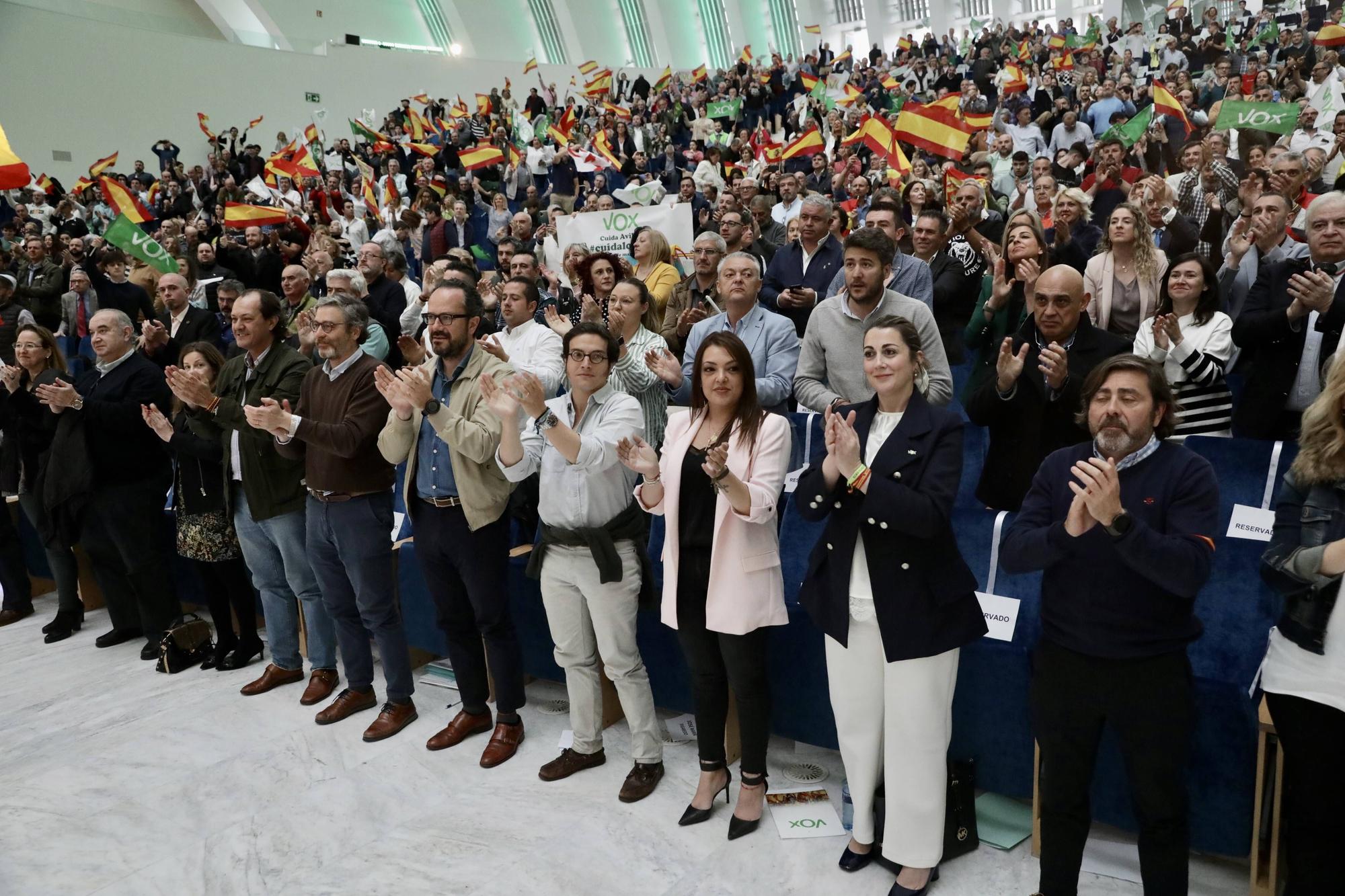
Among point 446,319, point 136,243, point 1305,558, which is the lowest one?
point 1305,558

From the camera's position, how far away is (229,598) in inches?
169

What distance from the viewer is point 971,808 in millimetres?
2512

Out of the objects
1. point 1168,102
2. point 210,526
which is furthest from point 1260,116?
point 210,526

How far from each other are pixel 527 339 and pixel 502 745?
1523 mm

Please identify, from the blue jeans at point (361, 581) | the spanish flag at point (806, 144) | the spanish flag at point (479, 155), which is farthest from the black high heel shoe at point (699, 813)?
the spanish flag at point (479, 155)

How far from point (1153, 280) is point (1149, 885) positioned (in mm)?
2453

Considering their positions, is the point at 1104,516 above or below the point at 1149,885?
above

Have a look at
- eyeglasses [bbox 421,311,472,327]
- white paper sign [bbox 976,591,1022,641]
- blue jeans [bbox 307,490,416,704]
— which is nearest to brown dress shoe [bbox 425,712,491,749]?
blue jeans [bbox 307,490,416,704]

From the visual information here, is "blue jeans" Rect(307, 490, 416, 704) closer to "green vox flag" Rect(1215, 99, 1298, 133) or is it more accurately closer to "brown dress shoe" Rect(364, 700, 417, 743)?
"brown dress shoe" Rect(364, 700, 417, 743)

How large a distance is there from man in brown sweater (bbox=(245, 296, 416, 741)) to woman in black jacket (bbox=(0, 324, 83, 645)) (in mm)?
1617

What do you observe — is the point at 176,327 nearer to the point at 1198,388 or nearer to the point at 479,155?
the point at 1198,388

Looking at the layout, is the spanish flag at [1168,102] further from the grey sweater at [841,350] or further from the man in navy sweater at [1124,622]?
the man in navy sweater at [1124,622]

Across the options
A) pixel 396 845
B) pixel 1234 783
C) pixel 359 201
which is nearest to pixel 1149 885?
pixel 1234 783

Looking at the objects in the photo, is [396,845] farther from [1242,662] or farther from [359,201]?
[359,201]
